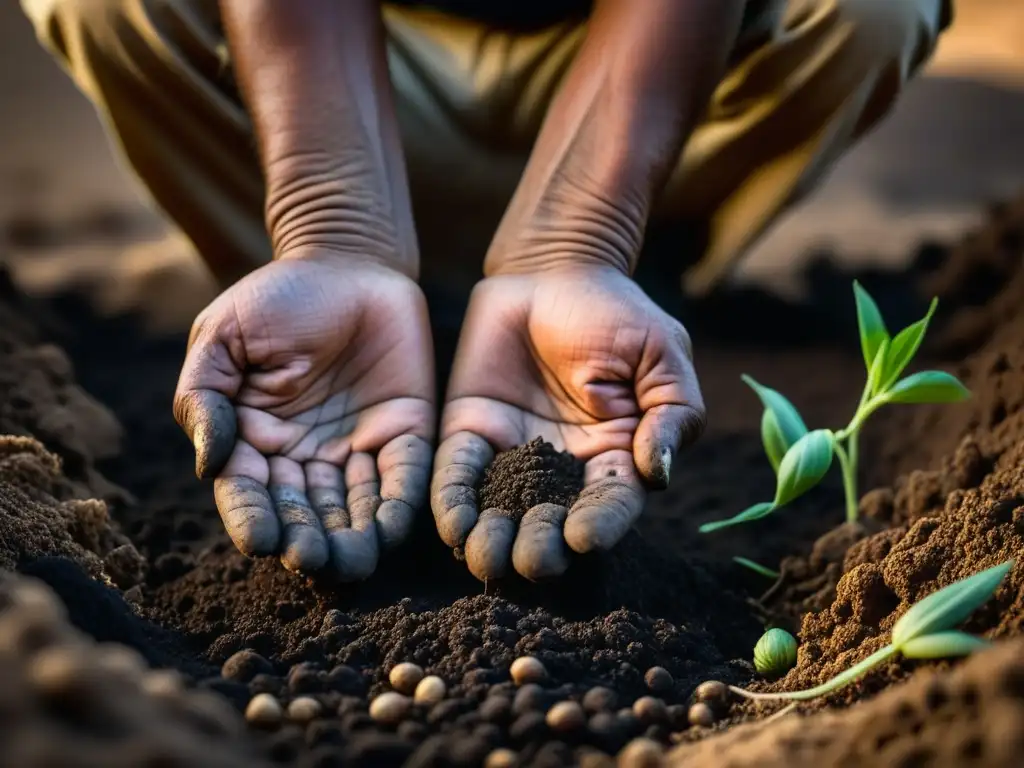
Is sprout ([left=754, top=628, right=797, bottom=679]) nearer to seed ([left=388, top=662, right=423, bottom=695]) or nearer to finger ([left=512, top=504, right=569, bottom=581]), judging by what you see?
finger ([left=512, top=504, right=569, bottom=581])

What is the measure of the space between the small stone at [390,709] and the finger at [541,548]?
244mm

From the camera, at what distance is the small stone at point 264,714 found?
1000 millimetres

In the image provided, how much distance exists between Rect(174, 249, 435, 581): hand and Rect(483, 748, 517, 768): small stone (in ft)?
1.36

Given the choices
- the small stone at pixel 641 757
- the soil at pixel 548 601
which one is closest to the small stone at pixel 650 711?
the soil at pixel 548 601

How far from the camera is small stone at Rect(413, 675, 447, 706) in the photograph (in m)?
1.07

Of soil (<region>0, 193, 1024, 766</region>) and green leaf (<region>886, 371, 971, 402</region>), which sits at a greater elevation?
green leaf (<region>886, 371, 971, 402</region>)

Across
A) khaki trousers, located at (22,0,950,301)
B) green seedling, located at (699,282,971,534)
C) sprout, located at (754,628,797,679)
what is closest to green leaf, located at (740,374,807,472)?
green seedling, located at (699,282,971,534)

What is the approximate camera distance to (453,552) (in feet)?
4.51

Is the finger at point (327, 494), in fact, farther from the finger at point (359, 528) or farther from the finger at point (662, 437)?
the finger at point (662, 437)

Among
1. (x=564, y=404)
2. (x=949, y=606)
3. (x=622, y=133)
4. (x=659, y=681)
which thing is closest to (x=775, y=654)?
(x=659, y=681)

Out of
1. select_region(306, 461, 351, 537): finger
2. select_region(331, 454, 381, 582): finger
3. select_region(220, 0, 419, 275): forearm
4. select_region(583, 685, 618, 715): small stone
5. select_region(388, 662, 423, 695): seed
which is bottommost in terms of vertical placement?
select_region(306, 461, 351, 537): finger

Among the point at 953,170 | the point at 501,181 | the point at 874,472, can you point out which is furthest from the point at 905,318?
the point at 953,170

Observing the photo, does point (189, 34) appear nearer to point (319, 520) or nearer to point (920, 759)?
point (319, 520)

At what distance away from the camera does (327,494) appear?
1448mm
